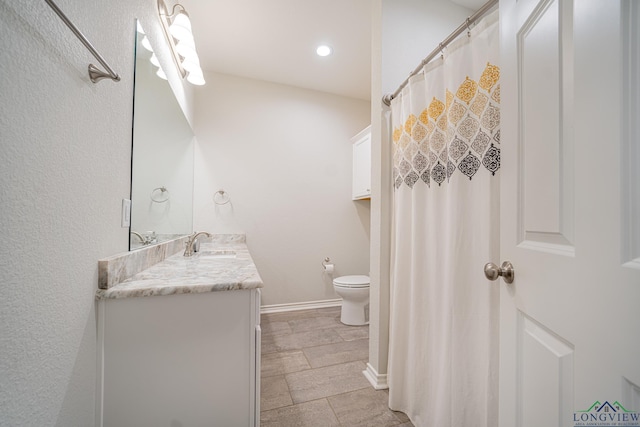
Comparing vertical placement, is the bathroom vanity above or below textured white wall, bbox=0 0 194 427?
below

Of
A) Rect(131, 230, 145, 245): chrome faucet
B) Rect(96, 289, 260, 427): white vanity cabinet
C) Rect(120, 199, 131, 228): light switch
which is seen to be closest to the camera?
Rect(96, 289, 260, 427): white vanity cabinet

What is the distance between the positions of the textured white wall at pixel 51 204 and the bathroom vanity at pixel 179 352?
0.06 metres

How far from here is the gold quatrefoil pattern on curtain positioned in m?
0.89

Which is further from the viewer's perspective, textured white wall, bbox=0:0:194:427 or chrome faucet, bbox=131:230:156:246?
chrome faucet, bbox=131:230:156:246

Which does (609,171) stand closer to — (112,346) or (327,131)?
(112,346)

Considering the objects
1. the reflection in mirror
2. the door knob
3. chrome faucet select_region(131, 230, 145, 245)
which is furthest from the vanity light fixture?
the door knob

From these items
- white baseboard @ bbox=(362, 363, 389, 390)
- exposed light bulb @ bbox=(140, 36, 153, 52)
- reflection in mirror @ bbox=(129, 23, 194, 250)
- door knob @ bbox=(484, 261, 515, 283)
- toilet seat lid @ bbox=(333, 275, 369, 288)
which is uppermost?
exposed light bulb @ bbox=(140, 36, 153, 52)

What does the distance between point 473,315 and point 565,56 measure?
849 mm

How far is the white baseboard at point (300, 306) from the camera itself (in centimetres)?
278

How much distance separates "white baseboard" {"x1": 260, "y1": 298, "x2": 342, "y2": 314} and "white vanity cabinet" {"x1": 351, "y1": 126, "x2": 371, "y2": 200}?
131 cm

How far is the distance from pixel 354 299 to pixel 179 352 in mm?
1768

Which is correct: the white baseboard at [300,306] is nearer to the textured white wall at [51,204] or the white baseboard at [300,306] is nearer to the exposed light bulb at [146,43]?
the textured white wall at [51,204]

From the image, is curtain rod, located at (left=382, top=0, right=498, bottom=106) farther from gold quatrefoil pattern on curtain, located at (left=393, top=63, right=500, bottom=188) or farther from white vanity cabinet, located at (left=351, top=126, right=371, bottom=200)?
white vanity cabinet, located at (left=351, top=126, right=371, bottom=200)

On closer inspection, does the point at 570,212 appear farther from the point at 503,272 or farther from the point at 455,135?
the point at 455,135
